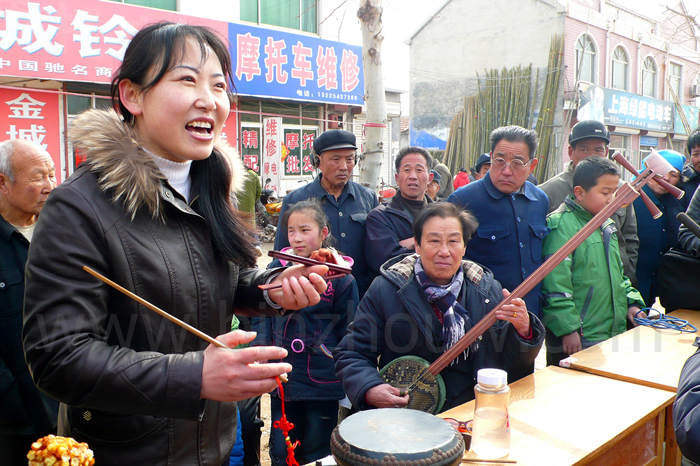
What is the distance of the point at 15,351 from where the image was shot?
203 cm

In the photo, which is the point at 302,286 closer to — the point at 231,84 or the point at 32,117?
the point at 231,84

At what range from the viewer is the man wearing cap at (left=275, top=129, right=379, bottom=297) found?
11.3ft

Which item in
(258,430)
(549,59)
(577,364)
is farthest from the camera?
(549,59)

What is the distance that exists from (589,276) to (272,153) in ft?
28.3

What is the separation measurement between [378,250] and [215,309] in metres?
1.98

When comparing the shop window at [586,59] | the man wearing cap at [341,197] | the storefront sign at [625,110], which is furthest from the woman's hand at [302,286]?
the shop window at [586,59]

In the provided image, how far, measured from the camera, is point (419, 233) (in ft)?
7.93


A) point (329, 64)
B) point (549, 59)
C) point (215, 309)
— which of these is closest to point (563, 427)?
point (215, 309)

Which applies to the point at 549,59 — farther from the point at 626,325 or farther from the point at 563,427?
the point at 563,427

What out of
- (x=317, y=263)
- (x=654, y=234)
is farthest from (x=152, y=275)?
(x=654, y=234)

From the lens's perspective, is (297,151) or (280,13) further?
(297,151)

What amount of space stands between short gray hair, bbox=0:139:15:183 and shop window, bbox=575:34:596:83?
14772mm

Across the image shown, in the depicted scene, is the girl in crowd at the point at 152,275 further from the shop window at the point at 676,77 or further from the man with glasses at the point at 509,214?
the shop window at the point at 676,77

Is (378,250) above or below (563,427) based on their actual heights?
above
